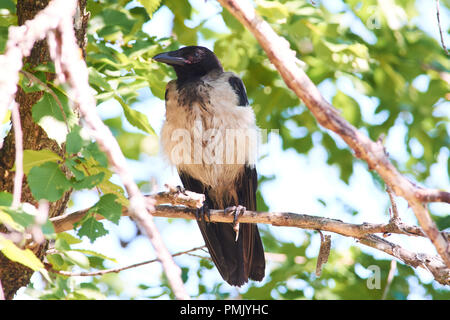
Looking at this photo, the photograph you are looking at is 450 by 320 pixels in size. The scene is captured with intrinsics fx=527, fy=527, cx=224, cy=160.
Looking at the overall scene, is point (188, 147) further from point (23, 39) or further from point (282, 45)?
point (23, 39)

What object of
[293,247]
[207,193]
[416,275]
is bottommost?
[416,275]

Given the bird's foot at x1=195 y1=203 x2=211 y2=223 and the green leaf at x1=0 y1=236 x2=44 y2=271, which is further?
the bird's foot at x1=195 y1=203 x2=211 y2=223

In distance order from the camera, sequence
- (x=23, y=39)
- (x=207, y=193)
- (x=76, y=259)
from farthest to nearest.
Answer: (x=207, y=193), (x=76, y=259), (x=23, y=39)

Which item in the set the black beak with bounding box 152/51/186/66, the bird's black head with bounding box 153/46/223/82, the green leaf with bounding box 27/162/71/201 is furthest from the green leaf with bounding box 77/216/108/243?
the bird's black head with bounding box 153/46/223/82

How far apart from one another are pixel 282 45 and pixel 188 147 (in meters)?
3.19

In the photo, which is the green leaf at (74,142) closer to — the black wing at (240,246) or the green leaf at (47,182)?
the green leaf at (47,182)

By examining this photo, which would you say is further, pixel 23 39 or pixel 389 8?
pixel 389 8

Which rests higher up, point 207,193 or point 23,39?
point 23,39

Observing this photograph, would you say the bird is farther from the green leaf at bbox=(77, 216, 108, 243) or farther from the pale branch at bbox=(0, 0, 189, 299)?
the pale branch at bbox=(0, 0, 189, 299)

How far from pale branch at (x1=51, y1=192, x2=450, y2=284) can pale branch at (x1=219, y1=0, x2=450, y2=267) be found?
3.83ft

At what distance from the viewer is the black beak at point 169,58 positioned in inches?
189

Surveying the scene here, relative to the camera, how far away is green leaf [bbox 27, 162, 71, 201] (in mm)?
2588
